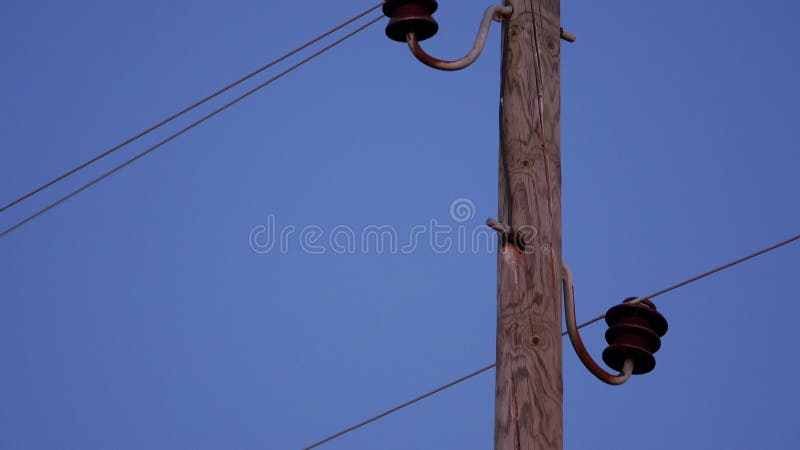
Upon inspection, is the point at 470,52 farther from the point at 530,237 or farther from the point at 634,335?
the point at 634,335

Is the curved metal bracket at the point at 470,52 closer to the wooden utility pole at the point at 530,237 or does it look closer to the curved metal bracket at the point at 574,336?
the wooden utility pole at the point at 530,237

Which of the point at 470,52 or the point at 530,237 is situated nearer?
the point at 530,237

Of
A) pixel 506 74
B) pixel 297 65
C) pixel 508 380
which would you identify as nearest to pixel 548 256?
pixel 508 380

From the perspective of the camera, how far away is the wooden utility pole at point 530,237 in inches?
144

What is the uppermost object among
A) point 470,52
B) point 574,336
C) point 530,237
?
point 470,52

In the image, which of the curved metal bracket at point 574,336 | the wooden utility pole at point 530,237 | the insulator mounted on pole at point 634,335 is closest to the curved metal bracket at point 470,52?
the wooden utility pole at point 530,237

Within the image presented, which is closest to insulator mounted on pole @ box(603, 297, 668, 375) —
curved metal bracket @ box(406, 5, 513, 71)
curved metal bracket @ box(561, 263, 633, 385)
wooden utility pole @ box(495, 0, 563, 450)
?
curved metal bracket @ box(561, 263, 633, 385)

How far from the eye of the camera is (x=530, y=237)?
3.85m

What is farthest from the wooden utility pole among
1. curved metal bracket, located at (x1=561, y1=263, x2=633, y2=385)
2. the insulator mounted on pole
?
the insulator mounted on pole

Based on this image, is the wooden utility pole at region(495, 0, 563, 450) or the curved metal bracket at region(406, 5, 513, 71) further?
the curved metal bracket at region(406, 5, 513, 71)

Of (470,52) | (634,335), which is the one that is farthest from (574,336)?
(470,52)

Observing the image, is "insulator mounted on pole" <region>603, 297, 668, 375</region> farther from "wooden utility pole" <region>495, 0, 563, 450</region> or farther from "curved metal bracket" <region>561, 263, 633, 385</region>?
"wooden utility pole" <region>495, 0, 563, 450</region>

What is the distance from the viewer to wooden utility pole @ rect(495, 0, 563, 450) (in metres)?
3.65

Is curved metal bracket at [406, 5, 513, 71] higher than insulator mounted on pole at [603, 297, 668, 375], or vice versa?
curved metal bracket at [406, 5, 513, 71]
